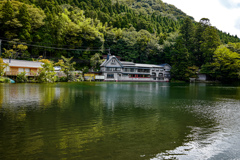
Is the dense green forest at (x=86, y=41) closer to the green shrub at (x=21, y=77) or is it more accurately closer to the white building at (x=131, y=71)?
the white building at (x=131, y=71)

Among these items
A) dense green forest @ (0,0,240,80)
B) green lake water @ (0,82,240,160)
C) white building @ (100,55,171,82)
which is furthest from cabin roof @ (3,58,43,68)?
green lake water @ (0,82,240,160)

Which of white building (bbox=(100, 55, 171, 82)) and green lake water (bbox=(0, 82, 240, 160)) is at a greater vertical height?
white building (bbox=(100, 55, 171, 82))

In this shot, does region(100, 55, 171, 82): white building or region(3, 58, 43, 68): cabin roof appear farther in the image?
region(100, 55, 171, 82): white building

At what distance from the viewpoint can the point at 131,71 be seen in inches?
2039

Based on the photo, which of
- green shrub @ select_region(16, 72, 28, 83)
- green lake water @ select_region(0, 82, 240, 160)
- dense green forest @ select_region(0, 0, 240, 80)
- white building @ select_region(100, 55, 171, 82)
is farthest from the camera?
white building @ select_region(100, 55, 171, 82)

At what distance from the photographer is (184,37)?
5738 cm

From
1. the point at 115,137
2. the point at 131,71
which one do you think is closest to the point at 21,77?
the point at 131,71

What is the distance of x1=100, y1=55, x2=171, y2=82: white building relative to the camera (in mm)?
48312

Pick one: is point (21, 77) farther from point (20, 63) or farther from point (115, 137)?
point (115, 137)

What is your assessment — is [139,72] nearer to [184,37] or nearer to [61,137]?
[184,37]

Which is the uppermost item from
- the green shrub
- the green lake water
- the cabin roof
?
the cabin roof

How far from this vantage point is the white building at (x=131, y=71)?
4831 centimetres

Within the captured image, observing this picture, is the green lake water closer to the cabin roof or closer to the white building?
the cabin roof

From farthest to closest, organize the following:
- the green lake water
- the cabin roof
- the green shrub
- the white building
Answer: the white building → the cabin roof → the green shrub → the green lake water
